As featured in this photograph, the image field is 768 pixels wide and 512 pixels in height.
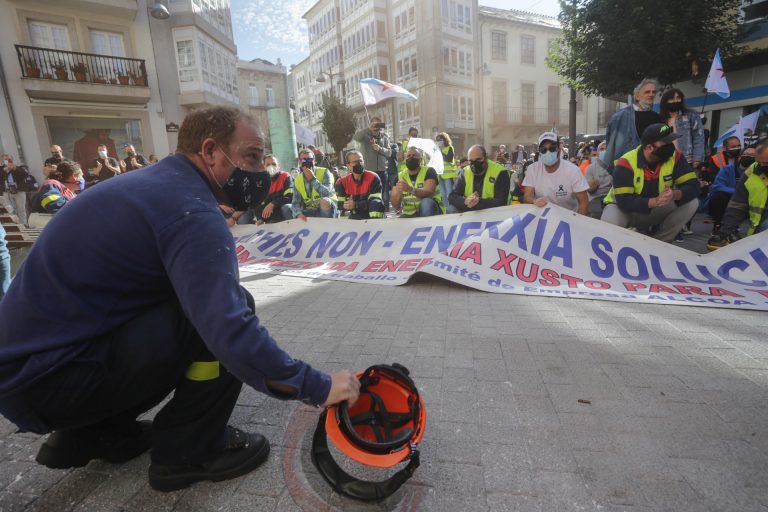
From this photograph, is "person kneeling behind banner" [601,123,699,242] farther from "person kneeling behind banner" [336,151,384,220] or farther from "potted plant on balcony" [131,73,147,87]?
"potted plant on balcony" [131,73,147,87]

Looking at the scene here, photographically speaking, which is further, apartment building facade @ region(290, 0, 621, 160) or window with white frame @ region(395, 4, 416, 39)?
window with white frame @ region(395, 4, 416, 39)

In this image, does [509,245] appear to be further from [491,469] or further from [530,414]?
[491,469]

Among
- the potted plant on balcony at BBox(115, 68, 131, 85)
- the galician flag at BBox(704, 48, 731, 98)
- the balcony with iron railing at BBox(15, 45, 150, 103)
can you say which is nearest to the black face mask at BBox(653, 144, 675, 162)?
the galician flag at BBox(704, 48, 731, 98)

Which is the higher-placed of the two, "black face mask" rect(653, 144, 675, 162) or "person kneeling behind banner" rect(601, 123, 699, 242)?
"black face mask" rect(653, 144, 675, 162)

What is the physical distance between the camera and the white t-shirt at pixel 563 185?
5.26m

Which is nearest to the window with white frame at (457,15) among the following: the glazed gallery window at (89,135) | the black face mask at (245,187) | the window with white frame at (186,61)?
the window with white frame at (186,61)

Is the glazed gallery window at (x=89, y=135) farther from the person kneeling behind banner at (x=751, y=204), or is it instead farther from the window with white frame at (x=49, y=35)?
the person kneeling behind banner at (x=751, y=204)

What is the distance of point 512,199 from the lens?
6125 millimetres

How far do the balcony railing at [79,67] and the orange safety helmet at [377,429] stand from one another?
64.8 feet

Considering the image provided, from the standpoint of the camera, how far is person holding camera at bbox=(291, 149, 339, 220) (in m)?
6.95

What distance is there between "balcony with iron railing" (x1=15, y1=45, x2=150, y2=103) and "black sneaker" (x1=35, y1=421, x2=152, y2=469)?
18892 mm

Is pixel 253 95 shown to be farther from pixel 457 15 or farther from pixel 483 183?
pixel 483 183

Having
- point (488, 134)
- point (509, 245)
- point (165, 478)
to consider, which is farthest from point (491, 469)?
point (488, 134)

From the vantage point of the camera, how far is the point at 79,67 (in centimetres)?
1595
